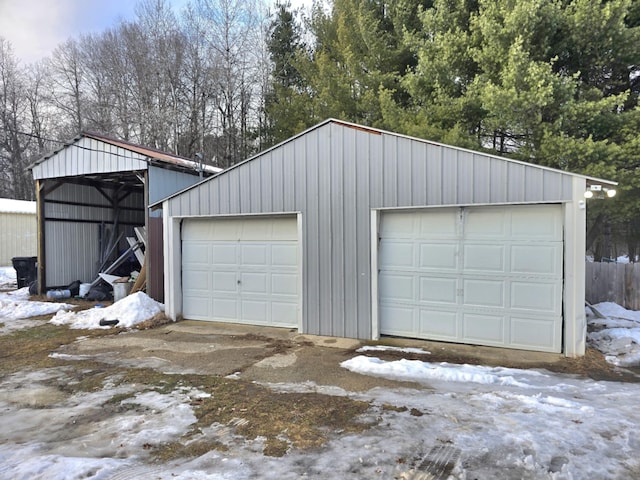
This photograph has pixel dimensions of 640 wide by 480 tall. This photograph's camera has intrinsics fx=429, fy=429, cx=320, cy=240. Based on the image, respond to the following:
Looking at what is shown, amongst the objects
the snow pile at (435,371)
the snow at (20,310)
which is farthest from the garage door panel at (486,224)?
the snow at (20,310)

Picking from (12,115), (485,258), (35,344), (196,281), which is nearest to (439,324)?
(485,258)

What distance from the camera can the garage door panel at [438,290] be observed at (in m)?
6.64

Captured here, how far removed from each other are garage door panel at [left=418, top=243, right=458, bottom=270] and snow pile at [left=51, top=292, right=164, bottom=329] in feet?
18.4

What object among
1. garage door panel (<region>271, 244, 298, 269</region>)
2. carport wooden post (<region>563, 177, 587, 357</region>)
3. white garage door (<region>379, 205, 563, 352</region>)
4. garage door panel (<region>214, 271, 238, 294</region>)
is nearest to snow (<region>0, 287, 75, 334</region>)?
garage door panel (<region>214, 271, 238, 294</region>)

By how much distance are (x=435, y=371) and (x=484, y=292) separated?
1.80 m

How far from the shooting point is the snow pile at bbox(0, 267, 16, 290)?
1464 centimetres

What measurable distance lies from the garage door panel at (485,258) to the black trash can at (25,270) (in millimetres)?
13119

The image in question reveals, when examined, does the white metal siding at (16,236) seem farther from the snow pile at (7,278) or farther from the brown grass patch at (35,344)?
the brown grass patch at (35,344)

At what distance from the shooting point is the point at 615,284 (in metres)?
9.17

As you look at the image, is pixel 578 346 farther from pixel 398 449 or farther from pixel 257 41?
pixel 257 41

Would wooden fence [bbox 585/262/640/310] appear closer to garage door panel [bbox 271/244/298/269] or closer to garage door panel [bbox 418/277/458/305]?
garage door panel [bbox 418/277/458/305]

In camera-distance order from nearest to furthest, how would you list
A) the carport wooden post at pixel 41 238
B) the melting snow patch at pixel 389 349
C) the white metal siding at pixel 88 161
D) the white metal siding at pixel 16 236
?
1. the melting snow patch at pixel 389 349
2. the white metal siding at pixel 88 161
3. the carport wooden post at pixel 41 238
4. the white metal siding at pixel 16 236

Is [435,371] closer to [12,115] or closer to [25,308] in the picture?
[25,308]

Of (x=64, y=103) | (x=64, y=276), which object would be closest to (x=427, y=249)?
(x=64, y=276)
